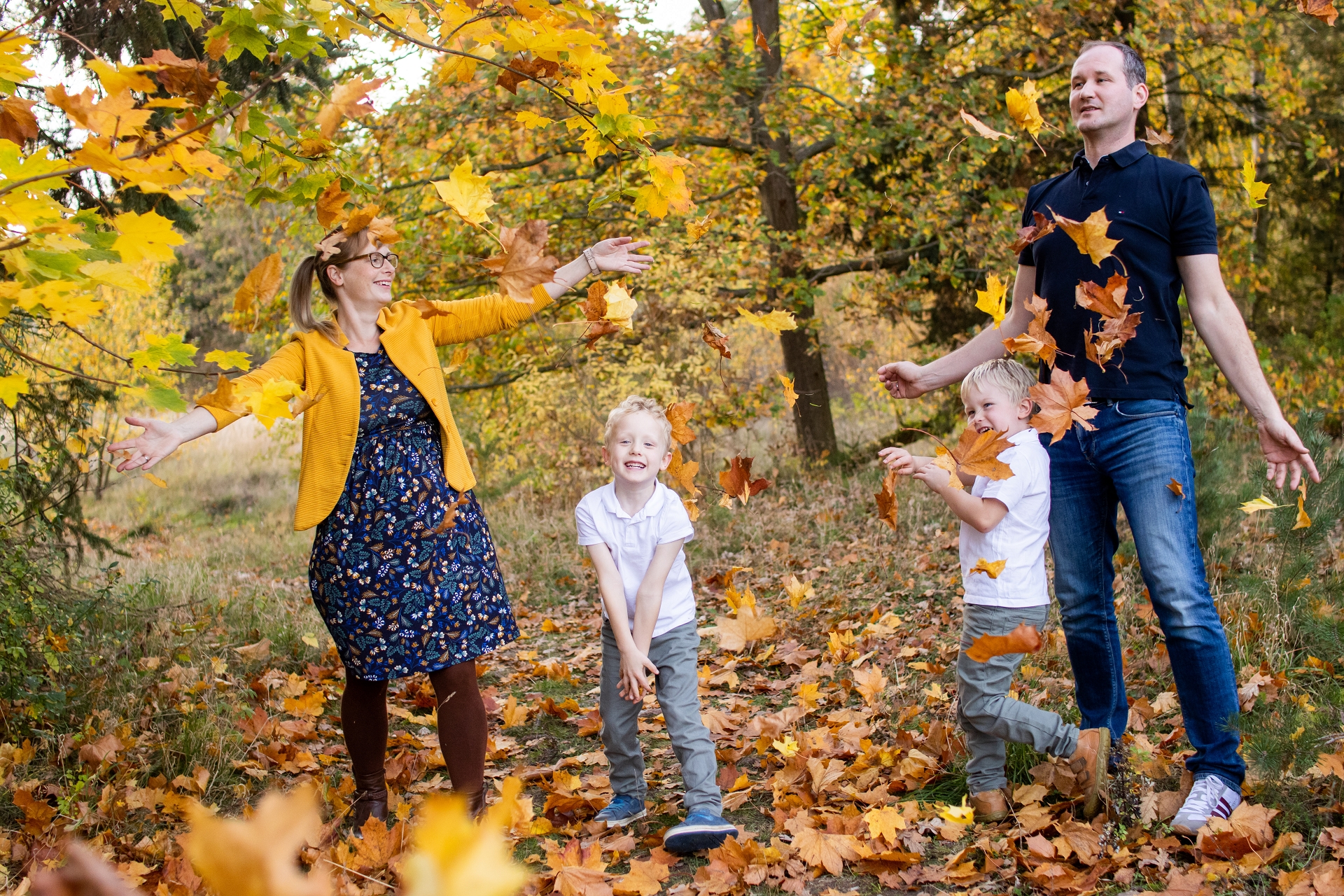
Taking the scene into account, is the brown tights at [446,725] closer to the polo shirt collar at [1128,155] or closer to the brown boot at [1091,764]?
the brown boot at [1091,764]

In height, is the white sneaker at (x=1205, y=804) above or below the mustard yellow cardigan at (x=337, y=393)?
below

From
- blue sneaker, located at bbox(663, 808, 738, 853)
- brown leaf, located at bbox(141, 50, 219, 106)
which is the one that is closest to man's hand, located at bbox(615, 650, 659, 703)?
blue sneaker, located at bbox(663, 808, 738, 853)

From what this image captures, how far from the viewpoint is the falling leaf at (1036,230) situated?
2840 millimetres

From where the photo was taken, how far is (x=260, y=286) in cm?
280

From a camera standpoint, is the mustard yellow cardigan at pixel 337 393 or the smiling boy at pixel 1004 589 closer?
the smiling boy at pixel 1004 589

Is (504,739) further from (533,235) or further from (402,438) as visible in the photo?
(533,235)

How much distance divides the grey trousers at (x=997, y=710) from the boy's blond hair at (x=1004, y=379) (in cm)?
59

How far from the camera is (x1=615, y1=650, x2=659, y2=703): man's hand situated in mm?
2883

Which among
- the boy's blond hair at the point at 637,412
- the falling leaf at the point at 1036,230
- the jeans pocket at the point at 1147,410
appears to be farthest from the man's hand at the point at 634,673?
the falling leaf at the point at 1036,230

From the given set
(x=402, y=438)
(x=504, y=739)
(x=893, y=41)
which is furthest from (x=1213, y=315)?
(x=893, y=41)

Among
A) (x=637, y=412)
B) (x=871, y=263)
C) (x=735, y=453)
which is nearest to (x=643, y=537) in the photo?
(x=637, y=412)

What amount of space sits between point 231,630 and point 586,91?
12.9 feet

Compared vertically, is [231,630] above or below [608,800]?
above

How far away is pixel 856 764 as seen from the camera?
128 inches
